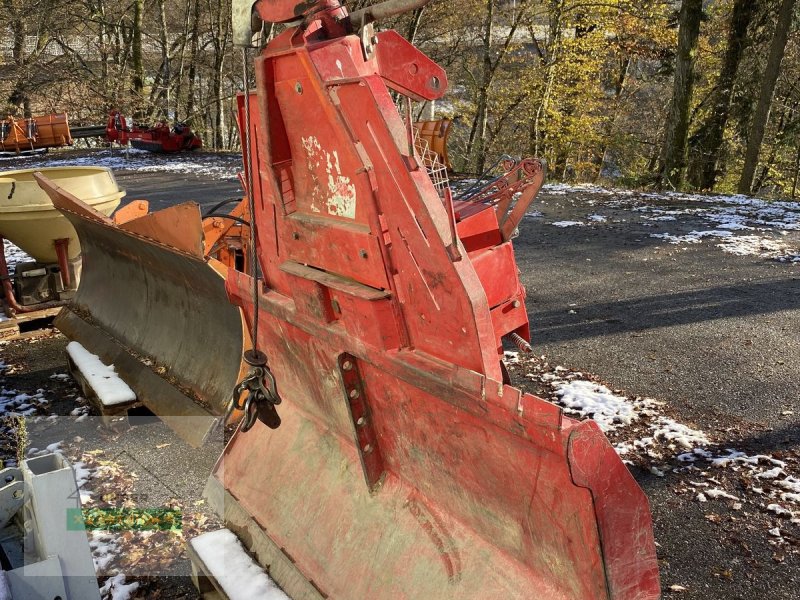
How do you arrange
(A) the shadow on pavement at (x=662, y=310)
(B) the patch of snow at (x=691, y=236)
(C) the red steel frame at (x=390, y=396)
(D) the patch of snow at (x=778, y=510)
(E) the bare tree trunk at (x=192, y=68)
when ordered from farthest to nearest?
(E) the bare tree trunk at (x=192, y=68)
(B) the patch of snow at (x=691, y=236)
(A) the shadow on pavement at (x=662, y=310)
(D) the patch of snow at (x=778, y=510)
(C) the red steel frame at (x=390, y=396)

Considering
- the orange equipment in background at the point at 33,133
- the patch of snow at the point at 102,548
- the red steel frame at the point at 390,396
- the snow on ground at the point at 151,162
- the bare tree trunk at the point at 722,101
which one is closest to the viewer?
the red steel frame at the point at 390,396

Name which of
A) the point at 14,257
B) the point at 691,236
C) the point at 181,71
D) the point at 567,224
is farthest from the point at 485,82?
the point at 14,257

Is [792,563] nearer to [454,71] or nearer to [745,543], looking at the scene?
[745,543]

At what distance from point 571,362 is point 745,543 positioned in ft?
7.13

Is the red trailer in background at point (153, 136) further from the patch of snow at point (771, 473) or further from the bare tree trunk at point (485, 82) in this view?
the patch of snow at point (771, 473)

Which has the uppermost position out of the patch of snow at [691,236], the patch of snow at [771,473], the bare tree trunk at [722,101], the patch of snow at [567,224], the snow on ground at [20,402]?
the bare tree trunk at [722,101]

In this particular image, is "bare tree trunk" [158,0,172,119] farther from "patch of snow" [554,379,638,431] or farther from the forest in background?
"patch of snow" [554,379,638,431]

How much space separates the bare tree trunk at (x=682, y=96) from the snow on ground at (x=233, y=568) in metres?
13.4

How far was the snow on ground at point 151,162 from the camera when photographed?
16.5 m

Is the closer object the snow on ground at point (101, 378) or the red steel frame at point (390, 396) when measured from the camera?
the red steel frame at point (390, 396)

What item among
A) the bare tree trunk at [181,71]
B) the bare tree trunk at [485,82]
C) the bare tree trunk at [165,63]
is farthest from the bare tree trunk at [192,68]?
the bare tree trunk at [485,82]

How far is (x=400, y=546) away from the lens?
2.29 metres

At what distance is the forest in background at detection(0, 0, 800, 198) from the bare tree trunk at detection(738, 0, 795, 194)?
76 millimetres

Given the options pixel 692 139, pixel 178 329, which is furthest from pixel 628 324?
pixel 692 139
